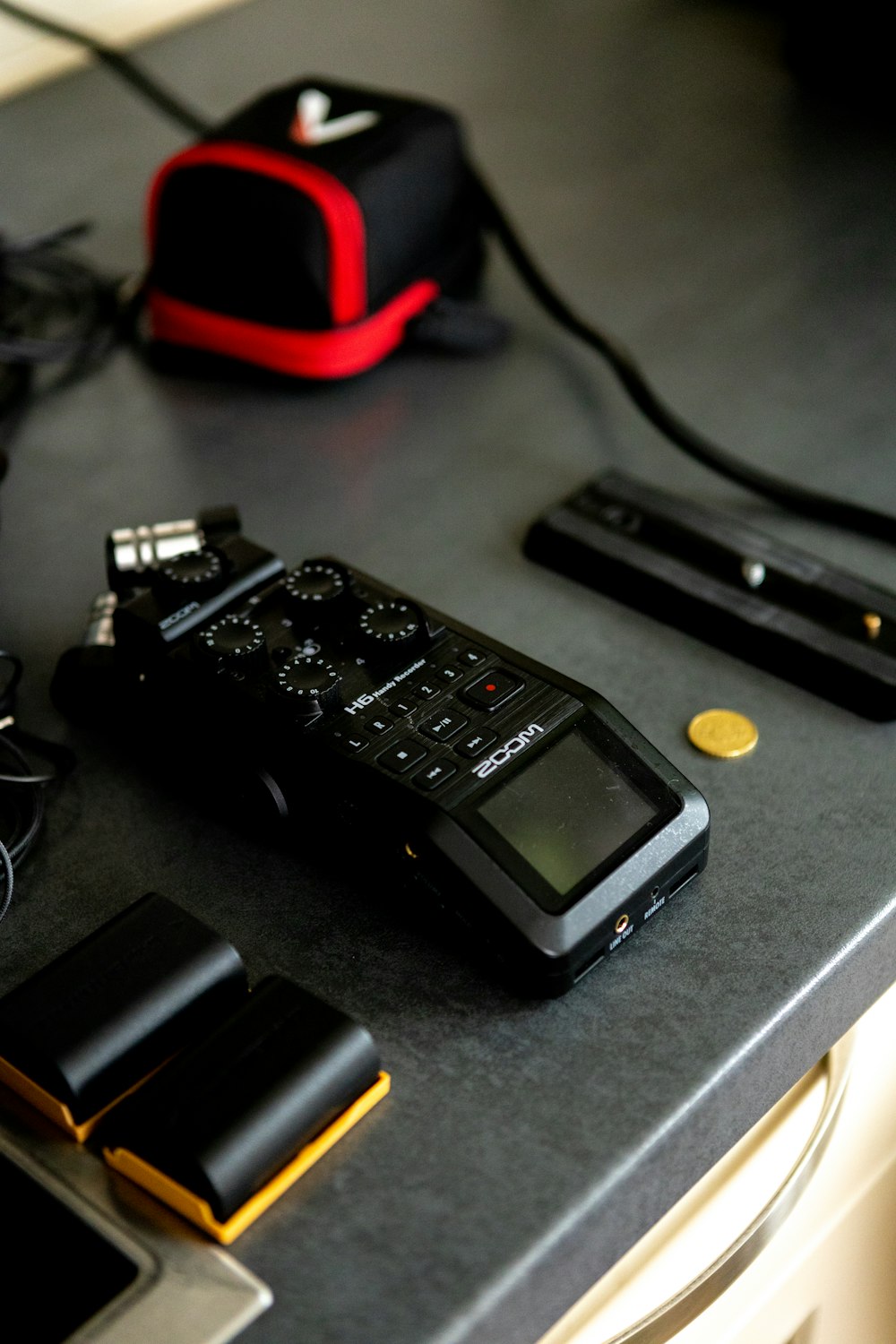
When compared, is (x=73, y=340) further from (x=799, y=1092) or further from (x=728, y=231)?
(x=799, y=1092)

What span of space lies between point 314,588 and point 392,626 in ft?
0.14

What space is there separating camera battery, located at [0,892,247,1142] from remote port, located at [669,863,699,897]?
17 cm

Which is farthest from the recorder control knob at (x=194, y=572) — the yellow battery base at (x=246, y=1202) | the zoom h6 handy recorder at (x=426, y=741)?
the yellow battery base at (x=246, y=1202)

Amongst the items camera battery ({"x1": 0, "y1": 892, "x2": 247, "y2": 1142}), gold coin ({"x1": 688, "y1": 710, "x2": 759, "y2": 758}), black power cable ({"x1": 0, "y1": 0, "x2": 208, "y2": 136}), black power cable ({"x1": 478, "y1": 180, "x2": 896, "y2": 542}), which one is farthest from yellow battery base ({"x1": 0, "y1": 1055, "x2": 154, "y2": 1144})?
black power cable ({"x1": 0, "y1": 0, "x2": 208, "y2": 136})

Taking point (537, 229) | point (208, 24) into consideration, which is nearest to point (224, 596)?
point (537, 229)

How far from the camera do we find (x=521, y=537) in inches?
29.1

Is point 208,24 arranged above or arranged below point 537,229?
above

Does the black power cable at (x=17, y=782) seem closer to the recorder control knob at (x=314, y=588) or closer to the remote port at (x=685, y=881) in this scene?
the recorder control knob at (x=314, y=588)

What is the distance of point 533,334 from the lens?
0.91 metres

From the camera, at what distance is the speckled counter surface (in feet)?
1.48

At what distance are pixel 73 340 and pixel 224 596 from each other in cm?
39

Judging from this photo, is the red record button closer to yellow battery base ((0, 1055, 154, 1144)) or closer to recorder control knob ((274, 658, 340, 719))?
recorder control knob ((274, 658, 340, 719))

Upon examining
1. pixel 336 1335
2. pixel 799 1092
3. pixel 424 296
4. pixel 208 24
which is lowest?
pixel 799 1092

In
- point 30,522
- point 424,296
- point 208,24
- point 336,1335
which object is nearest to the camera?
point 336,1335
